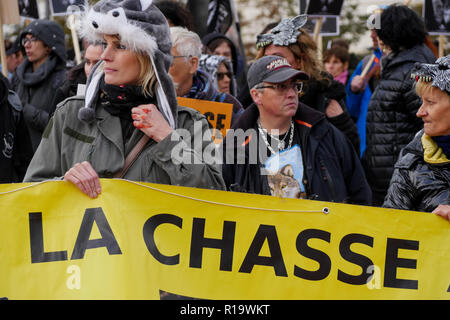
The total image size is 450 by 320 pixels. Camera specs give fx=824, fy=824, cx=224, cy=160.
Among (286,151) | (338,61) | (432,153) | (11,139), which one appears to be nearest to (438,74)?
(432,153)

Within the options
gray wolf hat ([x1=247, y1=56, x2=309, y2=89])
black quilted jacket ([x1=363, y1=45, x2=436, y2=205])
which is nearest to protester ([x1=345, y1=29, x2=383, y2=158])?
black quilted jacket ([x1=363, y1=45, x2=436, y2=205])

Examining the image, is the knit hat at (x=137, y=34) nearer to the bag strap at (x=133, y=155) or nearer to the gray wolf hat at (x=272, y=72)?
the bag strap at (x=133, y=155)

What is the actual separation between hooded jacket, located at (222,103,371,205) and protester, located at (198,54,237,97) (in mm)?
2759

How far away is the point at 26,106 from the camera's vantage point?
8180 millimetres

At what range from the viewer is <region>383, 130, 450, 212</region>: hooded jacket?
171 inches

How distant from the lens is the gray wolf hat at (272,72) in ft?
17.2

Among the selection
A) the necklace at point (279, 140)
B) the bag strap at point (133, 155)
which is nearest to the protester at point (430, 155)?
the necklace at point (279, 140)

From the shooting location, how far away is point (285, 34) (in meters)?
6.36

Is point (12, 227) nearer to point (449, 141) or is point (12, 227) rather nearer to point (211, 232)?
point (211, 232)

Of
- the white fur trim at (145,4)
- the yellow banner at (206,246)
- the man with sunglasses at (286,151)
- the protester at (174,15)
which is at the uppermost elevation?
the protester at (174,15)

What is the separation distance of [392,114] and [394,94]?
0.17 meters

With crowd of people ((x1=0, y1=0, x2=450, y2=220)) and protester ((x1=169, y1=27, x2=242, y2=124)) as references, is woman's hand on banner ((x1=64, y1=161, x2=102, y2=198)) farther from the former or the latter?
protester ((x1=169, y1=27, x2=242, y2=124))

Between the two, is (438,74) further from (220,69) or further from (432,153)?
(220,69)

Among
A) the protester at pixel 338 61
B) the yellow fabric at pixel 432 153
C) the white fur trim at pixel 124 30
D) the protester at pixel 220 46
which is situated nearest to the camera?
the white fur trim at pixel 124 30
